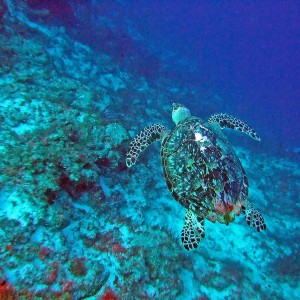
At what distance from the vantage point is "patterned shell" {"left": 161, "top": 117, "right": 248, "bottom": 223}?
349cm

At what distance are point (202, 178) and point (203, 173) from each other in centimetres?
9

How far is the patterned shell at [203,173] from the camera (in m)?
3.49

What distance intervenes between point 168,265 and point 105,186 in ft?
6.42

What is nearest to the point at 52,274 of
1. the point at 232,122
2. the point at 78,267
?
the point at 78,267

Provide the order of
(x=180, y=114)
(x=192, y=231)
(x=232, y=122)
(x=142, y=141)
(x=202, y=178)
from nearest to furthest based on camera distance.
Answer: (x=202, y=178), (x=192, y=231), (x=142, y=141), (x=232, y=122), (x=180, y=114)

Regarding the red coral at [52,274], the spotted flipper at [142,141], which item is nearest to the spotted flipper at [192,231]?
the spotted flipper at [142,141]

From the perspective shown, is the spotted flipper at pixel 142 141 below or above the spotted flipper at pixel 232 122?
below

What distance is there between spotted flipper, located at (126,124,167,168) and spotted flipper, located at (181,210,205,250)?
1691 millimetres

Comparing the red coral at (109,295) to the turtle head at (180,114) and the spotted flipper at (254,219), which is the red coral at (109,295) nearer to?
the spotted flipper at (254,219)

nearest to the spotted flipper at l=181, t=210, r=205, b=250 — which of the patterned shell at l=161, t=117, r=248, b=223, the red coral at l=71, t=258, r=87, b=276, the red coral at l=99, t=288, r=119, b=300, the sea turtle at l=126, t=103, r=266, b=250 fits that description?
the sea turtle at l=126, t=103, r=266, b=250

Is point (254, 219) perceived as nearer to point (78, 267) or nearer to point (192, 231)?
point (192, 231)

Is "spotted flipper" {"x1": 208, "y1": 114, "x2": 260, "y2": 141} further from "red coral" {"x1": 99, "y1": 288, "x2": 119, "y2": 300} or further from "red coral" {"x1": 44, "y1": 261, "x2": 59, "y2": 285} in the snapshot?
"red coral" {"x1": 44, "y1": 261, "x2": 59, "y2": 285}

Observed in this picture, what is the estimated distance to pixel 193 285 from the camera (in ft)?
14.5

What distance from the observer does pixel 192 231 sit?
4113 mm
